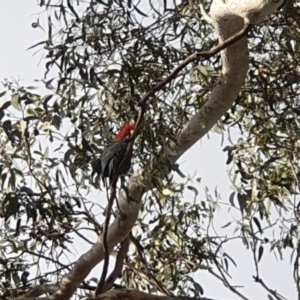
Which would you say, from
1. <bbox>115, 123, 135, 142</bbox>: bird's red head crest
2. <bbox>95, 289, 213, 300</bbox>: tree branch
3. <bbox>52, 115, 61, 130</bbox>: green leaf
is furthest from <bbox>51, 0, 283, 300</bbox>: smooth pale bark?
<bbox>52, 115, 61, 130</bbox>: green leaf

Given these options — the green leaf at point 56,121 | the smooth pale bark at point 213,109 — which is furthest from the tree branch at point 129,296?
the green leaf at point 56,121

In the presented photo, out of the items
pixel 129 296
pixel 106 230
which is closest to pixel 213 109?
pixel 106 230

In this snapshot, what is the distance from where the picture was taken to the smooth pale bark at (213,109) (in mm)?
1684

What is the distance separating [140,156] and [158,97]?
0.22 metres

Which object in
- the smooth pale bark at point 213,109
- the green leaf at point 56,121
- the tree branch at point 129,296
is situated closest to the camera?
the smooth pale bark at point 213,109

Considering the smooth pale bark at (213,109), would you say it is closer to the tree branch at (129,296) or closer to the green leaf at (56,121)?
Answer: the tree branch at (129,296)

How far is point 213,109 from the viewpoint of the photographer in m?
2.27

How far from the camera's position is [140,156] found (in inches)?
91.7

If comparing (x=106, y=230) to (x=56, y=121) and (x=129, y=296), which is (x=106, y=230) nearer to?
(x=129, y=296)

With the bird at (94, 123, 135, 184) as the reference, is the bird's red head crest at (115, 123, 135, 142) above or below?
above

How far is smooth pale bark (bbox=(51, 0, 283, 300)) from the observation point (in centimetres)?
168

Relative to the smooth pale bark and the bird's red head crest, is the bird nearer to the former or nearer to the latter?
the bird's red head crest

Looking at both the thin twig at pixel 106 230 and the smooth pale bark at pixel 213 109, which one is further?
the thin twig at pixel 106 230

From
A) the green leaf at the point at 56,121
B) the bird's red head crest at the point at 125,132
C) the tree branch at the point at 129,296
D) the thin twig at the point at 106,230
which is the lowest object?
the tree branch at the point at 129,296
